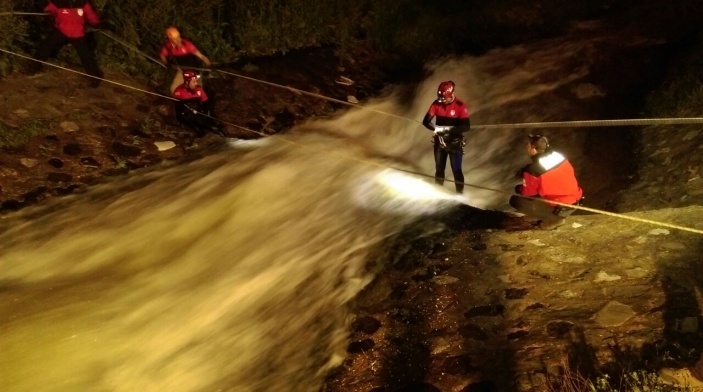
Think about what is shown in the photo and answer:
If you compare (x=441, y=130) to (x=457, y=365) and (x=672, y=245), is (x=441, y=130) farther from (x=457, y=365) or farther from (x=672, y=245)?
(x=457, y=365)

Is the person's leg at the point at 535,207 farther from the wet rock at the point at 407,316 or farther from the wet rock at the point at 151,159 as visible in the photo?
the wet rock at the point at 151,159

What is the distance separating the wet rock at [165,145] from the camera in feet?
24.1

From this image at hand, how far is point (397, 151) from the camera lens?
28.8ft

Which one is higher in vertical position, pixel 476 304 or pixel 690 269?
pixel 690 269

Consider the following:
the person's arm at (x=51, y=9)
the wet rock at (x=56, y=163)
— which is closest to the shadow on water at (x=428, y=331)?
the wet rock at (x=56, y=163)

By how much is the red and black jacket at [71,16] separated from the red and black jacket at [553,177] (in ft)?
19.2

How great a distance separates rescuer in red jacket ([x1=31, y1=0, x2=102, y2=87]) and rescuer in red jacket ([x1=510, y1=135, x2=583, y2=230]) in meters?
5.80

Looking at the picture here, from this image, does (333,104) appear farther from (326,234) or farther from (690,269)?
(690,269)

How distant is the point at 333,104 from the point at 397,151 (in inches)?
60.9

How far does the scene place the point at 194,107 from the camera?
7473 mm

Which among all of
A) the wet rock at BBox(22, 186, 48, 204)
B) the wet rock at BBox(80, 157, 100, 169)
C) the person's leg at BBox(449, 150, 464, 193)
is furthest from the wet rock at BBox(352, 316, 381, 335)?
the wet rock at BBox(80, 157, 100, 169)

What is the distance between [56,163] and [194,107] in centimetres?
189

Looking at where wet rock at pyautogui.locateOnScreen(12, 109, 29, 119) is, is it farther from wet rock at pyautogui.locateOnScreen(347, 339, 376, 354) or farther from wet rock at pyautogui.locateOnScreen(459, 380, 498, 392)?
wet rock at pyautogui.locateOnScreen(459, 380, 498, 392)

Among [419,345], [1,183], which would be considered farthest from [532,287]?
[1,183]
